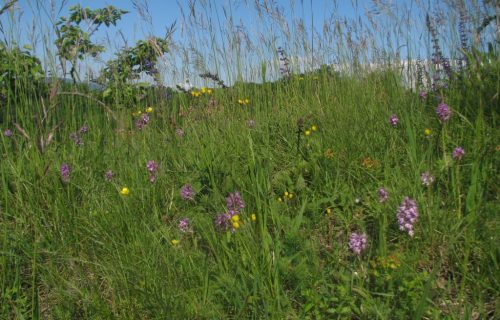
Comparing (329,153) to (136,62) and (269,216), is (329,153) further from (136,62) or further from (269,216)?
(136,62)

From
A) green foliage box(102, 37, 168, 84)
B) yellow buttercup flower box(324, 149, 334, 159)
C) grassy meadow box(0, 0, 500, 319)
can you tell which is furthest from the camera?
green foliage box(102, 37, 168, 84)

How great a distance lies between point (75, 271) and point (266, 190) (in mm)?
686

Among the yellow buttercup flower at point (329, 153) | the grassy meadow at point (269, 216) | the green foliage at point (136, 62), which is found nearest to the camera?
the grassy meadow at point (269, 216)

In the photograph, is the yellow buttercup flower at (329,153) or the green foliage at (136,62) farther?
the green foliage at (136,62)

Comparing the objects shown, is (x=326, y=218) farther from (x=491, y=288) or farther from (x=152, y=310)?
(x=152, y=310)

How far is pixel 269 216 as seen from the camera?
1.51 metres

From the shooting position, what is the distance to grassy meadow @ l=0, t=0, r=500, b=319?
46.3 inches

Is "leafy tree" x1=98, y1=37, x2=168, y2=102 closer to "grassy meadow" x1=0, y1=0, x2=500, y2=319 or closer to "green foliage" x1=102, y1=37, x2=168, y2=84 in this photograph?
"green foliage" x1=102, y1=37, x2=168, y2=84

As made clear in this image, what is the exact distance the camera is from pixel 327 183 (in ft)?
5.67

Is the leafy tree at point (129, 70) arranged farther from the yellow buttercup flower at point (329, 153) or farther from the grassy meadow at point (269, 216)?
the yellow buttercup flower at point (329, 153)

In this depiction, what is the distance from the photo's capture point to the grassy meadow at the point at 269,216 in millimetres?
1175

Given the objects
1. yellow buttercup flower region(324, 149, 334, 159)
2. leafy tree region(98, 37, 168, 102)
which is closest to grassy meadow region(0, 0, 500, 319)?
yellow buttercup flower region(324, 149, 334, 159)

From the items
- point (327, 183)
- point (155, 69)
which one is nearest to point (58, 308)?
point (327, 183)

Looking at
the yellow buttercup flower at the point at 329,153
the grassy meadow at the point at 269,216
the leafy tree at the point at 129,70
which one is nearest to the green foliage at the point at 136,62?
the leafy tree at the point at 129,70
